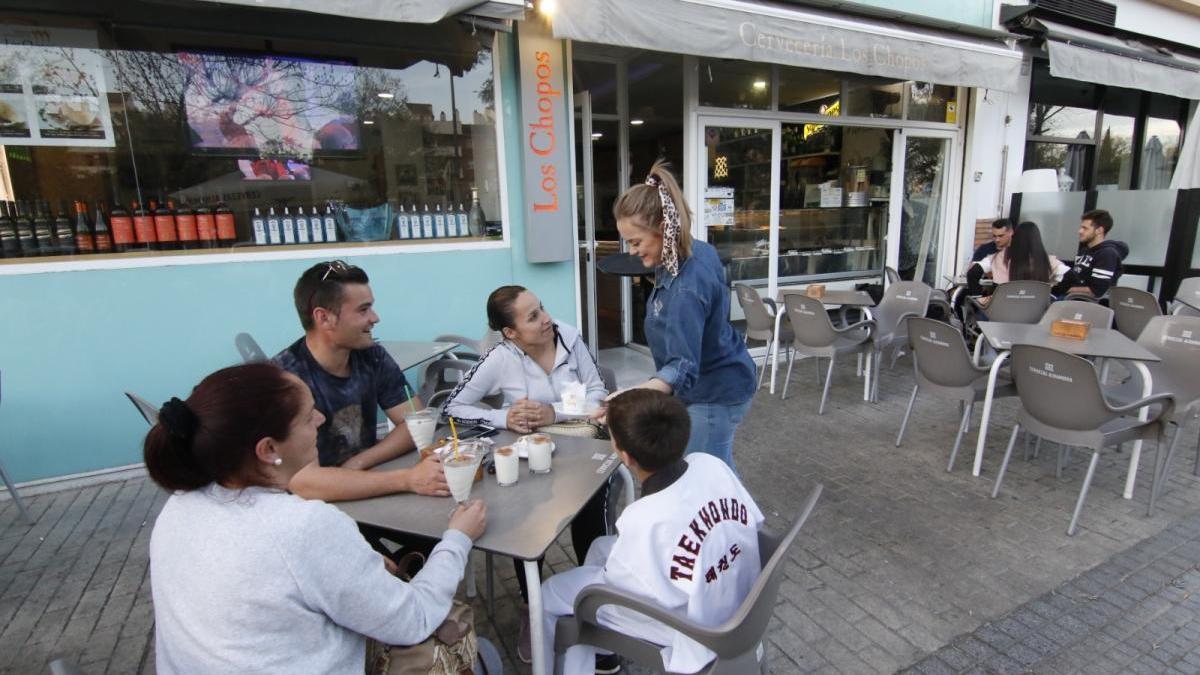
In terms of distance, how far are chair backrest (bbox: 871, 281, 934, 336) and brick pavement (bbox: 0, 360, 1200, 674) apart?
1492 mm

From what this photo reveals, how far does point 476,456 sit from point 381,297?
3.02 m

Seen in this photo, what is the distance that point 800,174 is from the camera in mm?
6777

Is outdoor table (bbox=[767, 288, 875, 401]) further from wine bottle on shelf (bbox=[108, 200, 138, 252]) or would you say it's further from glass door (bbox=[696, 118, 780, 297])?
wine bottle on shelf (bbox=[108, 200, 138, 252])

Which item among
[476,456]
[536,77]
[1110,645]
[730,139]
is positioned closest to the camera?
[476,456]

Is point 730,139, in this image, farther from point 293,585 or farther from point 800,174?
point 293,585

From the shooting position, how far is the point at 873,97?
22.5 ft

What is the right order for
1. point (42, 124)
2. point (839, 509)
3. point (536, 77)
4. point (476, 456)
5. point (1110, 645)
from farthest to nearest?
point (536, 77), point (42, 124), point (839, 509), point (1110, 645), point (476, 456)

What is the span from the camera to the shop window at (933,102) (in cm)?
701

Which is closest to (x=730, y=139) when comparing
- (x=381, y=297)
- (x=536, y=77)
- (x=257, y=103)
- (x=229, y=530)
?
(x=536, y=77)

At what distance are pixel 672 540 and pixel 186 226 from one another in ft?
13.4

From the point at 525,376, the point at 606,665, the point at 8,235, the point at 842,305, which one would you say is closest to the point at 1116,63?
the point at 842,305

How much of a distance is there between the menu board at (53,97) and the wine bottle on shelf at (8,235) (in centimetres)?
46

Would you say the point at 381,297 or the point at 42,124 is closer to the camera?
the point at 42,124

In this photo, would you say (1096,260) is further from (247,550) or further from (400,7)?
(247,550)
